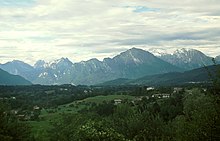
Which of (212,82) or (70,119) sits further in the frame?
(70,119)

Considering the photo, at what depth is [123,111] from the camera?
349ft

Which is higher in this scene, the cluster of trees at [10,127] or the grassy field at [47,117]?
the cluster of trees at [10,127]

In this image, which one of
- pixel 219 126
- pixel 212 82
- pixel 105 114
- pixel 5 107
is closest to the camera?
pixel 219 126

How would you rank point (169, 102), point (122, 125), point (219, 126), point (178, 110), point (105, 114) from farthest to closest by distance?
point (105, 114), point (169, 102), point (178, 110), point (122, 125), point (219, 126)

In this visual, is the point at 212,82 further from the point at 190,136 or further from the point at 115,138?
the point at 115,138

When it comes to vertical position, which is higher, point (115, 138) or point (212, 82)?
point (212, 82)

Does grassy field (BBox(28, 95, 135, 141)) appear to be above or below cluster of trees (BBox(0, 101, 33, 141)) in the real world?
below

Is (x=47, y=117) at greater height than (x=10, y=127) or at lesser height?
lesser

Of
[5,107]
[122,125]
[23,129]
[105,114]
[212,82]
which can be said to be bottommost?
[105,114]

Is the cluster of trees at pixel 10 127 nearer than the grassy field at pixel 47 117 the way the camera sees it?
Yes

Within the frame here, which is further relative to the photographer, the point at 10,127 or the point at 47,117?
the point at 47,117

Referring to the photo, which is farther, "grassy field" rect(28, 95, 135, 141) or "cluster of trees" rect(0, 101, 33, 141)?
"grassy field" rect(28, 95, 135, 141)

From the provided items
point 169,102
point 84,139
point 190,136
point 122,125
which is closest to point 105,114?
point 169,102

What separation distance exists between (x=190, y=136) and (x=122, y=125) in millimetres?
38680
